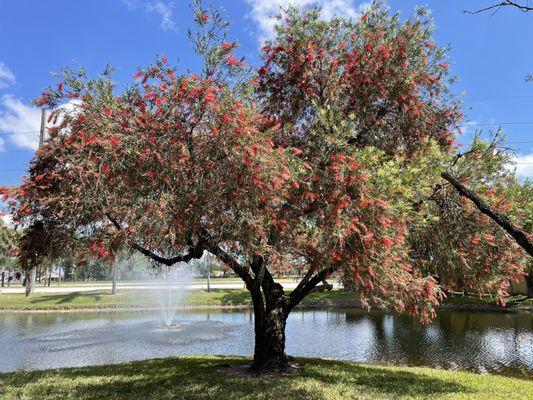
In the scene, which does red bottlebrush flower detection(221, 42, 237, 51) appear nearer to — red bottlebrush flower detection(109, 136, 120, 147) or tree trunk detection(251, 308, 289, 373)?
red bottlebrush flower detection(109, 136, 120, 147)

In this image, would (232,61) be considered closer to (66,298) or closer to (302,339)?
(302,339)

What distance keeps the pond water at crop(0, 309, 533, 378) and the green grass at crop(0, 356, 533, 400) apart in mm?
5233

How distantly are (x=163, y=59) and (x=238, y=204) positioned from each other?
10.6ft

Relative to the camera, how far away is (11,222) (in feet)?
30.9

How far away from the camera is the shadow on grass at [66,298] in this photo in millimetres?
39234

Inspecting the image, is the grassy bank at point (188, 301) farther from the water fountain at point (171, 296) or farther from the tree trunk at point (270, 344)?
the tree trunk at point (270, 344)

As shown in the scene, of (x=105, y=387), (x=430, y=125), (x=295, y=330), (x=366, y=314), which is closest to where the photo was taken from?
(x=105, y=387)

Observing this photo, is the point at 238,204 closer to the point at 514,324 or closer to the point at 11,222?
the point at 11,222

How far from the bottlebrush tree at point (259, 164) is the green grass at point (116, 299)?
2893cm

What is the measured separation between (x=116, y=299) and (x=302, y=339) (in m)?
24.1

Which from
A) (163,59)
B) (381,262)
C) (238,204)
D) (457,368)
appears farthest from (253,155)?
(457,368)

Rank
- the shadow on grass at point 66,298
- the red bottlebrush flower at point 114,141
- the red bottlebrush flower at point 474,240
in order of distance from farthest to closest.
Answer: the shadow on grass at point 66,298 → the red bottlebrush flower at point 474,240 → the red bottlebrush flower at point 114,141

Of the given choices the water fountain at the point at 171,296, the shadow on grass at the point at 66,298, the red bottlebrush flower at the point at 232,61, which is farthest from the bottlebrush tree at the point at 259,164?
the shadow on grass at the point at 66,298

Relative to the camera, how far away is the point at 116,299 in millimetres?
41312
